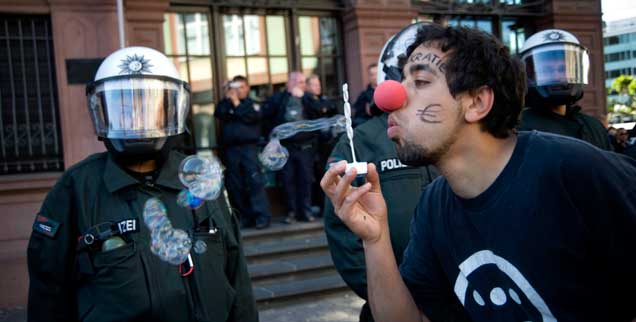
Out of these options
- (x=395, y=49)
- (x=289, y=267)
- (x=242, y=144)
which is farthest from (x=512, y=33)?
(x=395, y=49)

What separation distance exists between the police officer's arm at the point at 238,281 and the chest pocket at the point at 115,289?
0.46 metres

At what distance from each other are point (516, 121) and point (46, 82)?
6.38 metres

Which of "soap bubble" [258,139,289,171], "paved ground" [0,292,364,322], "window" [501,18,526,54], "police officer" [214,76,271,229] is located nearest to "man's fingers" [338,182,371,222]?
"soap bubble" [258,139,289,171]

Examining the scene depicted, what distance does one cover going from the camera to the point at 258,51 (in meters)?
8.43

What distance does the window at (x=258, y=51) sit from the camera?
27.1 feet

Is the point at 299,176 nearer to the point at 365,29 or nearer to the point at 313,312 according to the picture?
the point at 313,312

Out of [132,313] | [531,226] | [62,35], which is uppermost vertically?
[62,35]

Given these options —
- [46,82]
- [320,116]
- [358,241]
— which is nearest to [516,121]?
[358,241]

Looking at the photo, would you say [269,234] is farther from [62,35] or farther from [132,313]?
[132,313]

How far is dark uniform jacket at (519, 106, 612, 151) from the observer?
3693 millimetres

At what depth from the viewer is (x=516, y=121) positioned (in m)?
1.89

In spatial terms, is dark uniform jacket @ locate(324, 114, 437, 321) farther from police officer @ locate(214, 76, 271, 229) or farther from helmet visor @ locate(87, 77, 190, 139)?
police officer @ locate(214, 76, 271, 229)

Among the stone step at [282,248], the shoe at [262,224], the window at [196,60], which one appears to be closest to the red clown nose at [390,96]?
the stone step at [282,248]

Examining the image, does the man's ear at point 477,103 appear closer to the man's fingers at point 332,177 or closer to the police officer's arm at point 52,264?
the man's fingers at point 332,177
